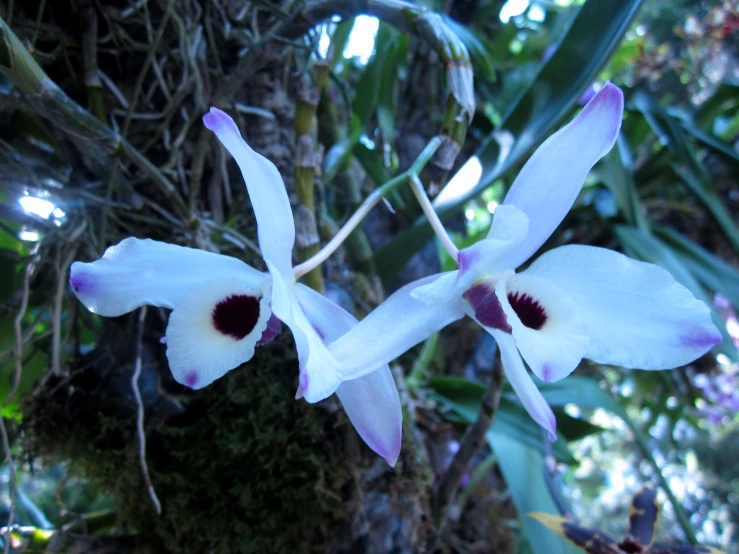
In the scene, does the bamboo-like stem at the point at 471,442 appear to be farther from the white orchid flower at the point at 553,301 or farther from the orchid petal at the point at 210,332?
the orchid petal at the point at 210,332

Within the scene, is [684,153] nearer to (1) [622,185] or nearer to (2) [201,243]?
(1) [622,185]

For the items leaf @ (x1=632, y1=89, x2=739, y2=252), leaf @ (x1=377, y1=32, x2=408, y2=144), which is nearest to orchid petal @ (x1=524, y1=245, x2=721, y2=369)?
leaf @ (x1=377, y1=32, x2=408, y2=144)

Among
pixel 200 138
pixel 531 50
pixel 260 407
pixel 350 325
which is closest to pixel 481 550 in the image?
pixel 260 407

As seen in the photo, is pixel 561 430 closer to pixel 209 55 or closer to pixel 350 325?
pixel 350 325

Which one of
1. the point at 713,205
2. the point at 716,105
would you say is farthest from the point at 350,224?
the point at 716,105

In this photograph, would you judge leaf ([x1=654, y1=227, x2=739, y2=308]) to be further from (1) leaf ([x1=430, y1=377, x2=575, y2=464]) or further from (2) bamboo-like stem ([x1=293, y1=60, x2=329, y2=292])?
(2) bamboo-like stem ([x1=293, y1=60, x2=329, y2=292])
